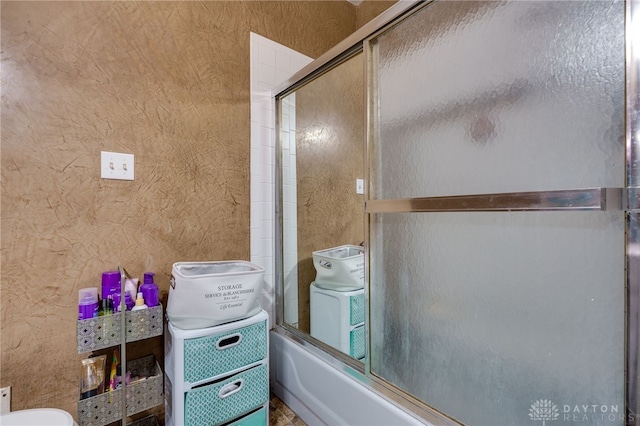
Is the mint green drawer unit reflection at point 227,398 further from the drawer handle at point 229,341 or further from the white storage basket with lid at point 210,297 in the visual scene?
the white storage basket with lid at point 210,297

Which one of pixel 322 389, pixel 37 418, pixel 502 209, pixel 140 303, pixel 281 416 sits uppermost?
pixel 502 209

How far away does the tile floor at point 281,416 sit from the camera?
4.71ft

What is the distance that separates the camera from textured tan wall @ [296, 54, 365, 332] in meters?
1.83

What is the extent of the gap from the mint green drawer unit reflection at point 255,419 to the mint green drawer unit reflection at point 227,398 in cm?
3

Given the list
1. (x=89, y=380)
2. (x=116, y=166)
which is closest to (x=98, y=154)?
(x=116, y=166)

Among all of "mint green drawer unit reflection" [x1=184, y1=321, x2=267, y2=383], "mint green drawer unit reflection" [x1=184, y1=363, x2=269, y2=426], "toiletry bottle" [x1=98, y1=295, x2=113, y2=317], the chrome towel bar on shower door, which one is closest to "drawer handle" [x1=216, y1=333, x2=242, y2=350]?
"mint green drawer unit reflection" [x1=184, y1=321, x2=267, y2=383]

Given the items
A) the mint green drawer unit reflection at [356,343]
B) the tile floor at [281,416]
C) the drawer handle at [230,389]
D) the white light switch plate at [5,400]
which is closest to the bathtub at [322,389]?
the tile floor at [281,416]

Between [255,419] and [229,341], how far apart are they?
14.9 inches

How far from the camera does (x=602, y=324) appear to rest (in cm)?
70

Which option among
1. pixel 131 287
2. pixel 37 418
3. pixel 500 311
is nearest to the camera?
pixel 500 311

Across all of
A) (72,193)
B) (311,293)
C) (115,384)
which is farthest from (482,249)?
(72,193)

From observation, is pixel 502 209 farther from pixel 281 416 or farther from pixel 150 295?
pixel 281 416

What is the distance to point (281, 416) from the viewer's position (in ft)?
4.88

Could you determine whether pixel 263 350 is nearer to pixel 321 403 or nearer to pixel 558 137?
pixel 321 403
